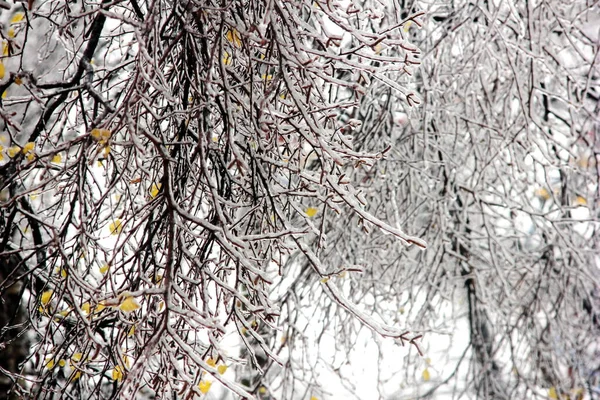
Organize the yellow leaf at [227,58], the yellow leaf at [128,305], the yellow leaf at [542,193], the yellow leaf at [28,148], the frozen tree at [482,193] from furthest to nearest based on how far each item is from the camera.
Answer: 1. the yellow leaf at [542,193]
2. the frozen tree at [482,193]
3. the yellow leaf at [227,58]
4. the yellow leaf at [28,148]
5. the yellow leaf at [128,305]

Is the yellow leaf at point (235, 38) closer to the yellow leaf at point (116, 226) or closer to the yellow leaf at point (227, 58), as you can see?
the yellow leaf at point (227, 58)

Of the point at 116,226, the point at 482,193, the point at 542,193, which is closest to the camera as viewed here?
the point at 116,226

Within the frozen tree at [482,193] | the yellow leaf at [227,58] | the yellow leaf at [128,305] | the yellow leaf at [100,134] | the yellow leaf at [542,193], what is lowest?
the yellow leaf at [128,305]

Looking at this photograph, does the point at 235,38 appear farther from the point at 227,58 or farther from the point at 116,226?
the point at 116,226

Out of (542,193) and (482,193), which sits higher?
(542,193)

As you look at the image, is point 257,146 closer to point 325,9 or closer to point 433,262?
point 325,9

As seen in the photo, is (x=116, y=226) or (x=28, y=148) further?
(x=116, y=226)

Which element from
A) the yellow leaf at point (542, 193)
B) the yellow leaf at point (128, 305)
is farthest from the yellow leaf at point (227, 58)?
the yellow leaf at point (542, 193)

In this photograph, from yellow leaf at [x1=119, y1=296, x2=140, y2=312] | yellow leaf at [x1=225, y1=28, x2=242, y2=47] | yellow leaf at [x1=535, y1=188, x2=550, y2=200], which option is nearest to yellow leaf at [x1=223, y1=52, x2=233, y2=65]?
yellow leaf at [x1=225, y1=28, x2=242, y2=47]

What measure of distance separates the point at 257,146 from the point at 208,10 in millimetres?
426

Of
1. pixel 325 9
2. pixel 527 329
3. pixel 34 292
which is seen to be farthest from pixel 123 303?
pixel 527 329

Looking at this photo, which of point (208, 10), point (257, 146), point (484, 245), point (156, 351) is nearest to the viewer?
point (208, 10)

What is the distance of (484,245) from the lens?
480cm

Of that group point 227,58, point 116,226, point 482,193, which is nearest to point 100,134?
point 227,58
